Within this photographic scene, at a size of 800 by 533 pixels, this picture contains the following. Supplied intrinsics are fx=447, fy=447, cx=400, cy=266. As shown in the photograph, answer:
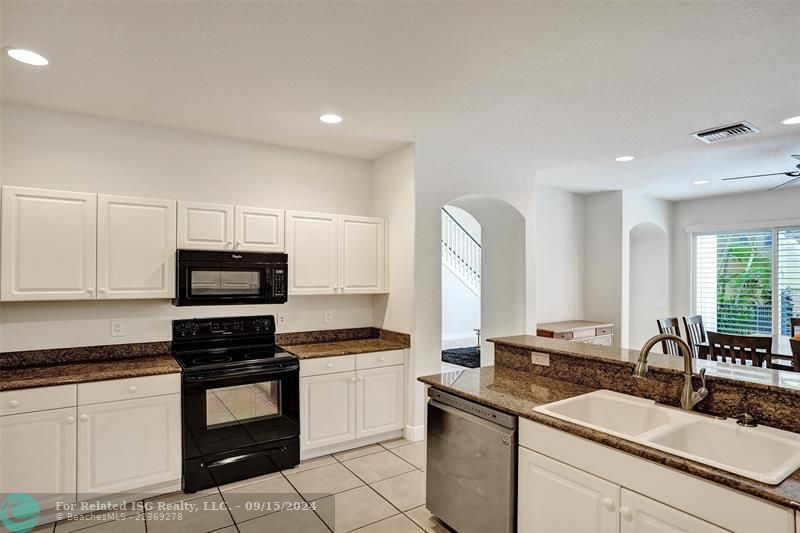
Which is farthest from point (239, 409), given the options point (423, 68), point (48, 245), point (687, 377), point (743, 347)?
point (743, 347)

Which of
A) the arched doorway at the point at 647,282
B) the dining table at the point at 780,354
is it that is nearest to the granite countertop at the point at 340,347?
the dining table at the point at 780,354

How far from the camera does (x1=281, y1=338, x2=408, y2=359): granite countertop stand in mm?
3641

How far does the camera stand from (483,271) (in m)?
5.65

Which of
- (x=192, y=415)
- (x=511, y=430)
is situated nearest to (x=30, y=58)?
(x=192, y=415)

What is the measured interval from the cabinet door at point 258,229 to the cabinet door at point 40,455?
1.57 m

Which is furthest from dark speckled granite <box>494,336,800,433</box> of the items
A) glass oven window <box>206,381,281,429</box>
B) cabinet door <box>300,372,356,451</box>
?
glass oven window <box>206,381,281,429</box>

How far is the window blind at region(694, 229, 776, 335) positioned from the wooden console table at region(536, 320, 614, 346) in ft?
6.54

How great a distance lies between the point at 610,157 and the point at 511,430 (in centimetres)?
346

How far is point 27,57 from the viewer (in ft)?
7.95

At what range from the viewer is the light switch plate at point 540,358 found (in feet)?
8.95

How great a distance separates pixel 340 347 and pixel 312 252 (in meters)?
0.86

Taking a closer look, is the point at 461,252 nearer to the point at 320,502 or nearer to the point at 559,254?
the point at 559,254

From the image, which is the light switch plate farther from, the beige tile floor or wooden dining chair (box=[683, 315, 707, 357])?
wooden dining chair (box=[683, 315, 707, 357])

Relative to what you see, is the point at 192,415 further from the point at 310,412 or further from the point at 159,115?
the point at 159,115
